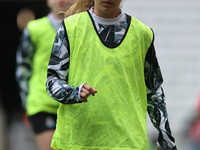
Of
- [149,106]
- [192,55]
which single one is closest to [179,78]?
[192,55]

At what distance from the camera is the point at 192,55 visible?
11633mm

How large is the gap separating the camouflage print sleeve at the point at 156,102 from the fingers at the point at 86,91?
0.65m

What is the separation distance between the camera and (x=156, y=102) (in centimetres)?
398

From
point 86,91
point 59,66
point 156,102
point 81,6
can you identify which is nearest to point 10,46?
point 81,6

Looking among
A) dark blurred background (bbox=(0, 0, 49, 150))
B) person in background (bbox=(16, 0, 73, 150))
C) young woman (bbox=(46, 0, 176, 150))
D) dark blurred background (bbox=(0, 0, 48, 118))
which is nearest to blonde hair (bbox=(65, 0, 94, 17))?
young woman (bbox=(46, 0, 176, 150))

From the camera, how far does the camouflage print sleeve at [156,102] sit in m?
3.91

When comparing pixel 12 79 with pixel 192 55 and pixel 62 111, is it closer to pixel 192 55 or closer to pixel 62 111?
pixel 192 55

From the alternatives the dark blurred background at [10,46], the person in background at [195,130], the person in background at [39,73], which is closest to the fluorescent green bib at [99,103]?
the person in background at [39,73]

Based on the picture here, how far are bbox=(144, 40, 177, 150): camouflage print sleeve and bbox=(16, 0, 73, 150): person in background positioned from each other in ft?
6.21

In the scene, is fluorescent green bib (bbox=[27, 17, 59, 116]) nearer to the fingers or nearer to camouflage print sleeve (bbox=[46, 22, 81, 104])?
camouflage print sleeve (bbox=[46, 22, 81, 104])

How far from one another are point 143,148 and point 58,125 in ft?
1.75

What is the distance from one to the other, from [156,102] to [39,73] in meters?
2.20

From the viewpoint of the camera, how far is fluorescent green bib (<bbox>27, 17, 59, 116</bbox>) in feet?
19.0

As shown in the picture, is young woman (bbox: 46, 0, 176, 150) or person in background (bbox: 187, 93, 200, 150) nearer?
young woman (bbox: 46, 0, 176, 150)
